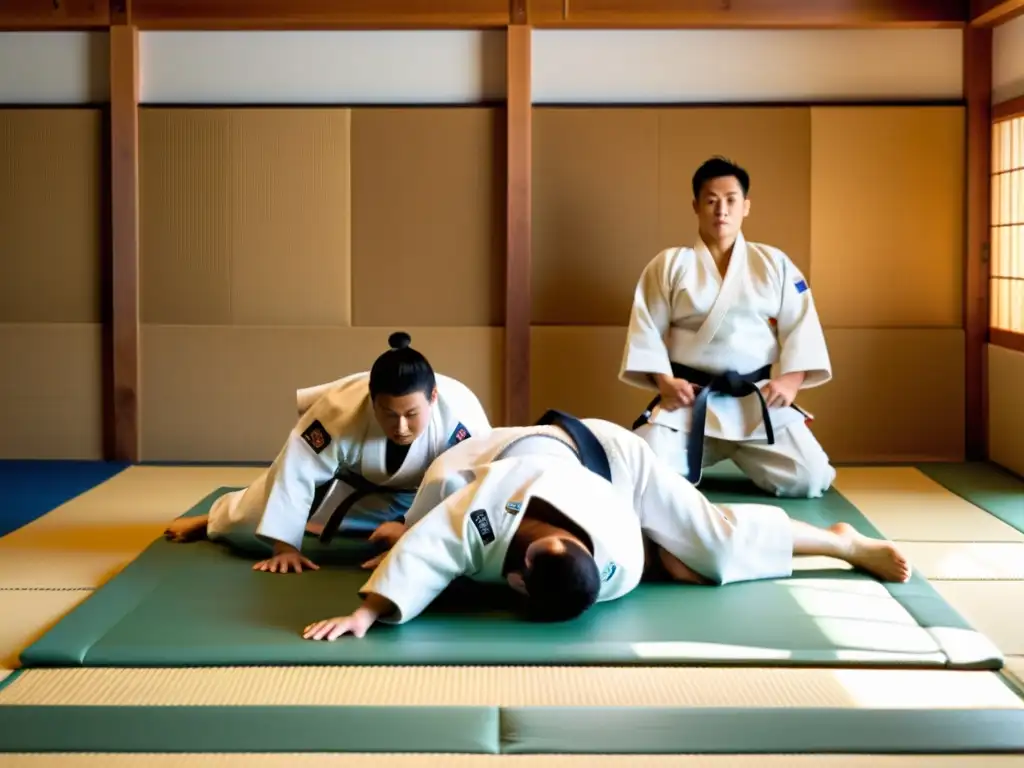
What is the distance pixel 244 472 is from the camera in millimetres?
5527

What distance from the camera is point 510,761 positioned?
8.18ft

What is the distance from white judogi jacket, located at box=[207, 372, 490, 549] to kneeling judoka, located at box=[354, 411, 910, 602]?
0.22 metres

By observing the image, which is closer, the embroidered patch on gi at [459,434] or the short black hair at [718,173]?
the embroidered patch on gi at [459,434]

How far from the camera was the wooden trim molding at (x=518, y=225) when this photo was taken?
18.6ft

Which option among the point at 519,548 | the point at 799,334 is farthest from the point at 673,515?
the point at 799,334

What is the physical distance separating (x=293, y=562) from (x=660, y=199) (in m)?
2.67

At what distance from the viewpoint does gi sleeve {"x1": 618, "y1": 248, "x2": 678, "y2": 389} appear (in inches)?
201

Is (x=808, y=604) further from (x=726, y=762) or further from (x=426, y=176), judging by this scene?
(x=426, y=176)

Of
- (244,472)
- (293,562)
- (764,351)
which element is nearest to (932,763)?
(293,562)

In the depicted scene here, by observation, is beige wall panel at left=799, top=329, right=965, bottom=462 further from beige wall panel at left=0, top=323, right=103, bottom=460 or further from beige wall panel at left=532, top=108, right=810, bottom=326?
beige wall panel at left=0, top=323, right=103, bottom=460

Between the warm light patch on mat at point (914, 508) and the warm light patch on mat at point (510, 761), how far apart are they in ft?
5.97

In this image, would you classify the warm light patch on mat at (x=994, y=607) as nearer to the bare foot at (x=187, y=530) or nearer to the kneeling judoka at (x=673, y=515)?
the kneeling judoka at (x=673, y=515)

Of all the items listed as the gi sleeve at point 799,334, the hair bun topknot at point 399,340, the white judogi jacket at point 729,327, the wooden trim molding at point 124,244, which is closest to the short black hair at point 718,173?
the white judogi jacket at point 729,327

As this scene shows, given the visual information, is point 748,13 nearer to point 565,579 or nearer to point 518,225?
point 518,225
